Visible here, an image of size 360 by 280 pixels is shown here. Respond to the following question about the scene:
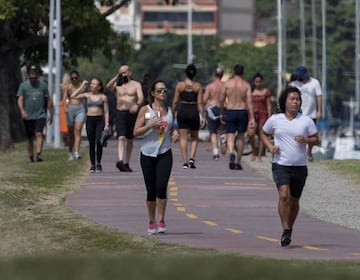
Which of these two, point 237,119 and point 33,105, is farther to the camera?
point 33,105

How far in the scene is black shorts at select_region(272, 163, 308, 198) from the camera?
16703 millimetres

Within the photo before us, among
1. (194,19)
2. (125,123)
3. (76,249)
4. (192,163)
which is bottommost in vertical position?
(76,249)

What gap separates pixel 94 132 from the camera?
27.5 m

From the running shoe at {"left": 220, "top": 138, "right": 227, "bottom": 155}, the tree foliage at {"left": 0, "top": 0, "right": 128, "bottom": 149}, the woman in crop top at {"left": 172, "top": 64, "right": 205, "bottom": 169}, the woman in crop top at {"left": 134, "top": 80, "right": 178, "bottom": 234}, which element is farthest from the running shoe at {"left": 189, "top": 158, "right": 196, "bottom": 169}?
the tree foliage at {"left": 0, "top": 0, "right": 128, "bottom": 149}

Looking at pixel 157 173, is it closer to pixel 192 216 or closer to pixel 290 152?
pixel 290 152

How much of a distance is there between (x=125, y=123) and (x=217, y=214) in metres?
7.60

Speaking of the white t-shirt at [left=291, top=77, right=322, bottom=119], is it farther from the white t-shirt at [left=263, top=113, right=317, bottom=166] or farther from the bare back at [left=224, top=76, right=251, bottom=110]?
the white t-shirt at [left=263, top=113, right=317, bottom=166]

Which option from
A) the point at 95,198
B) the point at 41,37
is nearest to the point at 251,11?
the point at 41,37

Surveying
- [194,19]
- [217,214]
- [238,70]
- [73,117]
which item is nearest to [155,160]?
[217,214]

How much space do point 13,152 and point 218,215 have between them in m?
17.3

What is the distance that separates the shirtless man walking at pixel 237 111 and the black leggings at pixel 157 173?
10747mm

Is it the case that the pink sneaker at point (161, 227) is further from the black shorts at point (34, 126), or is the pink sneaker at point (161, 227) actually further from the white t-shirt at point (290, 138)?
the black shorts at point (34, 126)

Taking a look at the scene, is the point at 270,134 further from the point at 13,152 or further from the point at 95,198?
the point at 13,152

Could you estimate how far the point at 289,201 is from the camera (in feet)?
55.0
